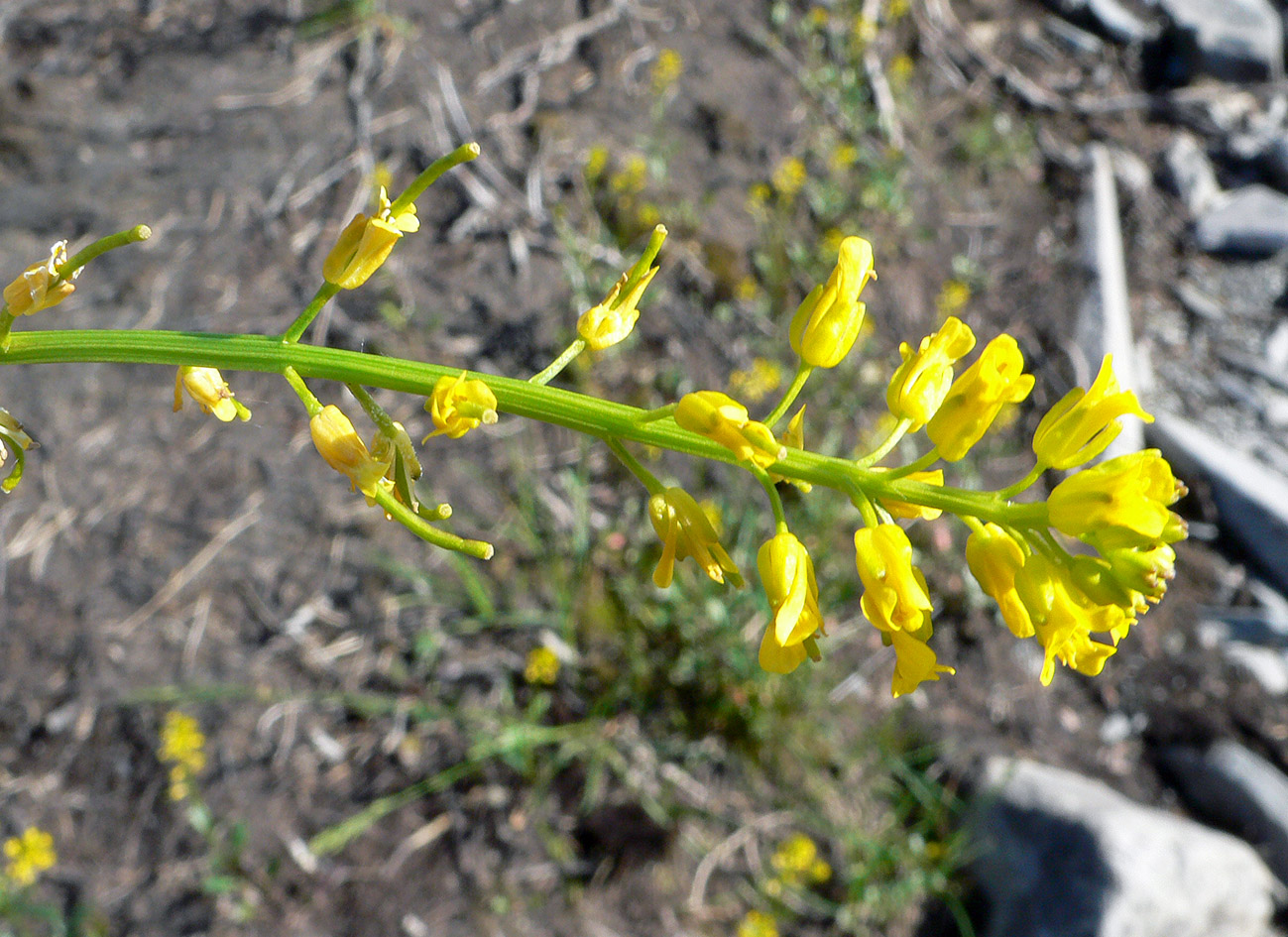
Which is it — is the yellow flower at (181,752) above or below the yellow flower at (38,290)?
below

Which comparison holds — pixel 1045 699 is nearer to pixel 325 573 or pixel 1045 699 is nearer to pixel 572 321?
pixel 572 321

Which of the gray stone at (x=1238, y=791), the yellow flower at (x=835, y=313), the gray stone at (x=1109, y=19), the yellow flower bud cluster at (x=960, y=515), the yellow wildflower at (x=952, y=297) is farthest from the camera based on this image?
the gray stone at (x=1109, y=19)

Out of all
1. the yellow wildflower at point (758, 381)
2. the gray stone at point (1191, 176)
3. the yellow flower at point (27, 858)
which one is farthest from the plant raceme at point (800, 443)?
the gray stone at point (1191, 176)

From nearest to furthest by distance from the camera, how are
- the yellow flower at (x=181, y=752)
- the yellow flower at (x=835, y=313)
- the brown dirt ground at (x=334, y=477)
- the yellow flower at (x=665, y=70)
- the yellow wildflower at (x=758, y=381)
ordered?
the yellow flower at (x=835, y=313)
the yellow flower at (x=181, y=752)
the brown dirt ground at (x=334, y=477)
the yellow wildflower at (x=758, y=381)
the yellow flower at (x=665, y=70)

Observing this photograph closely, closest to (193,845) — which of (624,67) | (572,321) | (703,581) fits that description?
(703,581)

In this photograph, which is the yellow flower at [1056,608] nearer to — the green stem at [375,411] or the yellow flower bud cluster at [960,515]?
the yellow flower bud cluster at [960,515]

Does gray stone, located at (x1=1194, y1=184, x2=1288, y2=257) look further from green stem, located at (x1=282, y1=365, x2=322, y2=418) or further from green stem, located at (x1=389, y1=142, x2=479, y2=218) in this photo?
green stem, located at (x1=282, y1=365, x2=322, y2=418)
